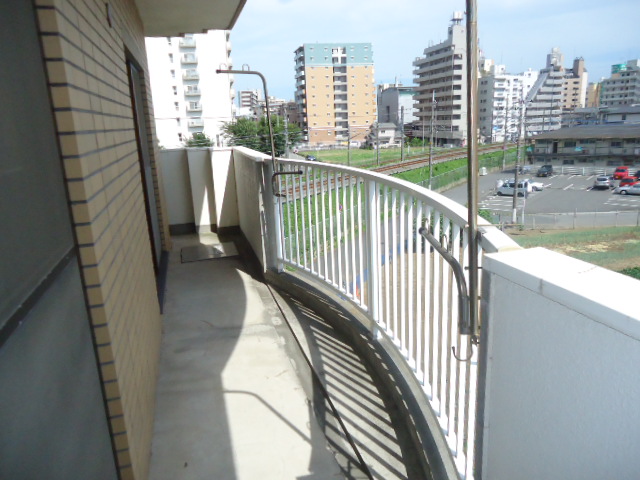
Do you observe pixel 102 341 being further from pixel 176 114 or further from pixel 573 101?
pixel 573 101

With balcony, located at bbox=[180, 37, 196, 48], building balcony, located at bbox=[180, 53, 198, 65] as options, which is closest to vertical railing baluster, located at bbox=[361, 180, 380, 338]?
building balcony, located at bbox=[180, 53, 198, 65]

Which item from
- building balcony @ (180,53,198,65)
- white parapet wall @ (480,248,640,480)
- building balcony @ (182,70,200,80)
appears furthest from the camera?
building balcony @ (182,70,200,80)

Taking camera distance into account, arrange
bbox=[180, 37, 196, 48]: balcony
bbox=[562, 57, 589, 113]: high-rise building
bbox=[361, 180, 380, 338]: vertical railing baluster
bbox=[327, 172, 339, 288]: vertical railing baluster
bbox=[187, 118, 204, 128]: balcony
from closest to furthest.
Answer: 1. bbox=[361, 180, 380, 338]: vertical railing baluster
2. bbox=[327, 172, 339, 288]: vertical railing baluster
3. bbox=[180, 37, 196, 48]: balcony
4. bbox=[187, 118, 204, 128]: balcony
5. bbox=[562, 57, 589, 113]: high-rise building

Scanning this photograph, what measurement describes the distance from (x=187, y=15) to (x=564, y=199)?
125 feet

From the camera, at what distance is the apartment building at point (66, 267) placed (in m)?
1.00

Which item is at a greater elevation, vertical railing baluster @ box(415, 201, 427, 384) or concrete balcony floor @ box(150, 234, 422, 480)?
vertical railing baluster @ box(415, 201, 427, 384)

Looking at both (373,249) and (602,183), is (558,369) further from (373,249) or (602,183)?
(602,183)

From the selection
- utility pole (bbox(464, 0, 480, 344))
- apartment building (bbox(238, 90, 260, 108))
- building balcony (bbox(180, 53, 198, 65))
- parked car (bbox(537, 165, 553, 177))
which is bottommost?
parked car (bbox(537, 165, 553, 177))

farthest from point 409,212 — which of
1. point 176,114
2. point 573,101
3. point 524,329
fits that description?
point 573,101

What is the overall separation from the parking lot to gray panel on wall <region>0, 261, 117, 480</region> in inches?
1090

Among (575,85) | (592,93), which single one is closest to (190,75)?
(575,85)

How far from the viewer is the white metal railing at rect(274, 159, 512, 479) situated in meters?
1.68

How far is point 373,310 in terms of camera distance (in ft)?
8.73

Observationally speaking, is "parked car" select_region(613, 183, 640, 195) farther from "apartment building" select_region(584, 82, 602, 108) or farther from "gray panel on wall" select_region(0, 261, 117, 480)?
"apartment building" select_region(584, 82, 602, 108)
